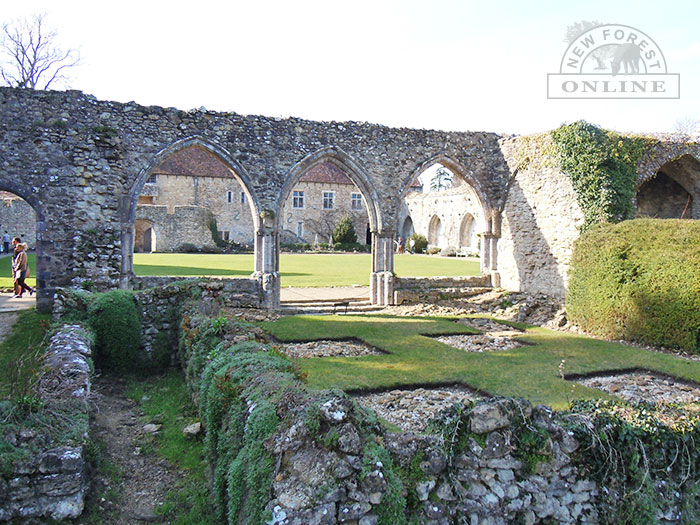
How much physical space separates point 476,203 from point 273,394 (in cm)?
1236

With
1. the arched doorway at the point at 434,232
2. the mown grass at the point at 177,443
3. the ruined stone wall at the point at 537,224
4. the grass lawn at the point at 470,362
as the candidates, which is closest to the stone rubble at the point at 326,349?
the grass lawn at the point at 470,362

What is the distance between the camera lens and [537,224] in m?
13.5

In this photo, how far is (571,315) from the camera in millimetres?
10906

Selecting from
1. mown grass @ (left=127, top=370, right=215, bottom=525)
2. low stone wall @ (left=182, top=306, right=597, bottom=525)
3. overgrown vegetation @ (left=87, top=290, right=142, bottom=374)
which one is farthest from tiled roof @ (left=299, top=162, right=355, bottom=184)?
low stone wall @ (left=182, top=306, right=597, bottom=525)

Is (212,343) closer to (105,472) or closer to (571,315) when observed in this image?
(105,472)

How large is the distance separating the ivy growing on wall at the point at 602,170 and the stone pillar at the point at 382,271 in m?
4.56

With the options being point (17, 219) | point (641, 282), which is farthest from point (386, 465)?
point (17, 219)

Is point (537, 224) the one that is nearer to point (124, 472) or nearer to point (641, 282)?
point (641, 282)

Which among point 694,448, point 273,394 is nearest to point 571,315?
point 694,448

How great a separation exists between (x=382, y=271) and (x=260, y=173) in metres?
3.87

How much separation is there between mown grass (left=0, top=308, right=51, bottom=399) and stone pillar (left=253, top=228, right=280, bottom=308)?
171 inches

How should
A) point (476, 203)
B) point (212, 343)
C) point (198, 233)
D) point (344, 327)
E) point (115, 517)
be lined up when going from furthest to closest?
point (198, 233), point (476, 203), point (344, 327), point (212, 343), point (115, 517)

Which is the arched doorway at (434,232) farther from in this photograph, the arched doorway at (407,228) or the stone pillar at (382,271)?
the stone pillar at (382,271)

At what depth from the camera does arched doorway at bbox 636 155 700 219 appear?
45.3ft
